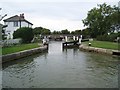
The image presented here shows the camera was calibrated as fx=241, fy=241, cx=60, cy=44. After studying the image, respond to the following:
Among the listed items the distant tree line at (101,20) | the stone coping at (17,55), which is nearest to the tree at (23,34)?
the stone coping at (17,55)

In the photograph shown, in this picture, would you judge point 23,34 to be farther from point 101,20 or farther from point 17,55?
point 101,20

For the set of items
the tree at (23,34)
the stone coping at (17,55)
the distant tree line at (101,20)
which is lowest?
the stone coping at (17,55)

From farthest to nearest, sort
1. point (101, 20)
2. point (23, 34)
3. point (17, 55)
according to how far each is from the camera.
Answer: point (101, 20)
point (23, 34)
point (17, 55)

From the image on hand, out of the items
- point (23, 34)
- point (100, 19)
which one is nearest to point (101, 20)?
point (100, 19)

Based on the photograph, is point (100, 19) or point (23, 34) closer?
point (23, 34)

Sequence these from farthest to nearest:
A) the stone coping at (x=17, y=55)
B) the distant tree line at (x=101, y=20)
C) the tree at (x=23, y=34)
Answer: the distant tree line at (x=101, y=20) → the tree at (x=23, y=34) → the stone coping at (x=17, y=55)

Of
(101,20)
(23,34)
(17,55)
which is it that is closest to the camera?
(17,55)

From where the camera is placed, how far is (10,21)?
6153 centimetres

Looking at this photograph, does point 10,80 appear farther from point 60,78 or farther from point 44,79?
point 60,78

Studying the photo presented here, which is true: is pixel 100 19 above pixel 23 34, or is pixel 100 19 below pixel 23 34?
above

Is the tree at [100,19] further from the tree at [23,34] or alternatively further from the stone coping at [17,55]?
the stone coping at [17,55]

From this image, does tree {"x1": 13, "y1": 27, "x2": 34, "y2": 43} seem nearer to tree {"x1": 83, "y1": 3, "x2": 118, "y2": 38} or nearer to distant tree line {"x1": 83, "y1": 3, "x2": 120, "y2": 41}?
distant tree line {"x1": 83, "y1": 3, "x2": 120, "y2": 41}

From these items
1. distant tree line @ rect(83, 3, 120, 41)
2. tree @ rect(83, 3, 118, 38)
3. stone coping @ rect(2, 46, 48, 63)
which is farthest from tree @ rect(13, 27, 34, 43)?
tree @ rect(83, 3, 118, 38)

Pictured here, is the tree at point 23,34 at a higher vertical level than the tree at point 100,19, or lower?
lower
